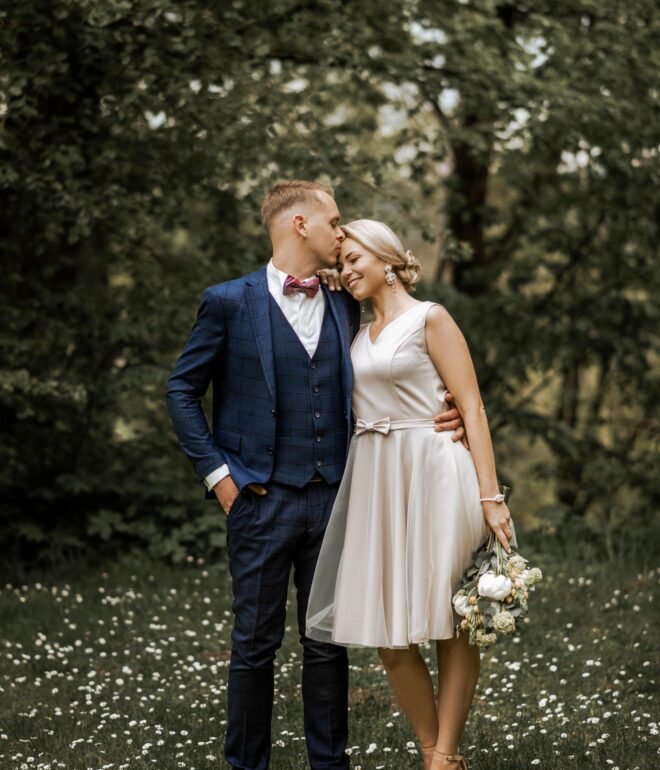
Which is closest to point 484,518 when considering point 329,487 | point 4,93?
point 329,487

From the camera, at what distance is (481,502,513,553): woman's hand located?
348 centimetres

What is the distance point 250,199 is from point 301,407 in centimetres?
318

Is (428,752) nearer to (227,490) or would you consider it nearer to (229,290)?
(227,490)

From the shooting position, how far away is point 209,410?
734 centimetres

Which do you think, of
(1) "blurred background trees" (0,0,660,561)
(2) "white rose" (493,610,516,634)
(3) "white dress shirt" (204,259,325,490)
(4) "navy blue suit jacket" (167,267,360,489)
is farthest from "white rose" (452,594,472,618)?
(1) "blurred background trees" (0,0,660,561)

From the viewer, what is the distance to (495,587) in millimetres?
3311

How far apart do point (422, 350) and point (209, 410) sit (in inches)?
157

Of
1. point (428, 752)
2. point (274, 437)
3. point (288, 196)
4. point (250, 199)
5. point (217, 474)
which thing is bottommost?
point (428, 752)

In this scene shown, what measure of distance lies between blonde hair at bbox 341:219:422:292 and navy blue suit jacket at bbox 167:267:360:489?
259 millimetres

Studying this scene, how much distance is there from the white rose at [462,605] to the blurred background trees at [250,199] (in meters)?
3.47

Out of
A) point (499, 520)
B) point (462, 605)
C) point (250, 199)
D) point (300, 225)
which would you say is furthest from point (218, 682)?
point (250, 199)

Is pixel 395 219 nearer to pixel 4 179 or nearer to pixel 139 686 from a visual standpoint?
pixel 4 179

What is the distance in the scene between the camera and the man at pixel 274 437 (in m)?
3.53

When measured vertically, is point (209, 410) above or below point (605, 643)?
above
